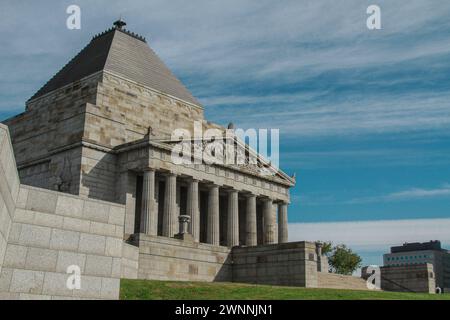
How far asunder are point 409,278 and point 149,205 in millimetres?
20638

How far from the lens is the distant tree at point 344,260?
291 feet

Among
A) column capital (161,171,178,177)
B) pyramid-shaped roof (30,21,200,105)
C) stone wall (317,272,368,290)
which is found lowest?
stone wall (317,272,368,290)

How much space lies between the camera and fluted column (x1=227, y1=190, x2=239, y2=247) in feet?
172

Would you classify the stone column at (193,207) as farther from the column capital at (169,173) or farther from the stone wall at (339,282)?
the stone wall at (339,282)

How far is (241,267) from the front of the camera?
4247 cm

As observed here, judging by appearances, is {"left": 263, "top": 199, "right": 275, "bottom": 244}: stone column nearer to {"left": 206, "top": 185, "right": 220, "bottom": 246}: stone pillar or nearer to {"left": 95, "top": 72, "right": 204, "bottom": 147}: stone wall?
{"left": 206, "top": 185, "right": 220, "bottom": 246}: stone pillar

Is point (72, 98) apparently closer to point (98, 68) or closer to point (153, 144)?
point (98, 68)

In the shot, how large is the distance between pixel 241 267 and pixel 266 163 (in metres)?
17.5

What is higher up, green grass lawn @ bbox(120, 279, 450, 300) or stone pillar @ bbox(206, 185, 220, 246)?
stone pillar @ bbox(206, 185, 220, 246)

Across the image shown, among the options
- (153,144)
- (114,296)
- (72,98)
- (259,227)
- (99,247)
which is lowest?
(114,296)

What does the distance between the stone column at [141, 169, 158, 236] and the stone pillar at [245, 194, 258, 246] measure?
33.6ft

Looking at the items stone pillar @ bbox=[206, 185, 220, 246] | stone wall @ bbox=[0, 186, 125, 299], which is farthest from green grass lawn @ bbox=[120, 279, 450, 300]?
stone pillar @ bbox=[206, 185, 220, 246]

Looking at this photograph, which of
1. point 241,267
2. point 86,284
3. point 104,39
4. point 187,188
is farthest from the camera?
point 104,39

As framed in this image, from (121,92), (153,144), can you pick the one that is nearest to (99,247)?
(153,144)
